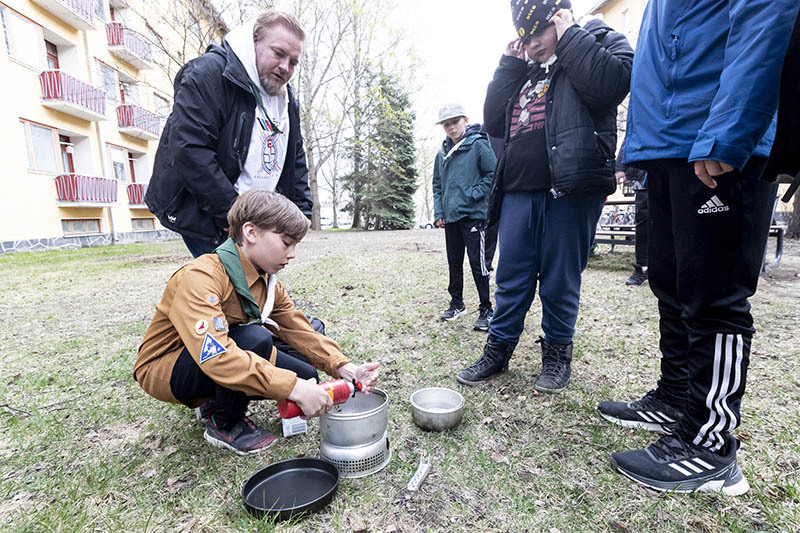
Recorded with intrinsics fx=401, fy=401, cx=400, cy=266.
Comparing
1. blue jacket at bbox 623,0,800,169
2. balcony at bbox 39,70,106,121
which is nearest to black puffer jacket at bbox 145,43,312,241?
blue jacket at bbox 623,0,800,169

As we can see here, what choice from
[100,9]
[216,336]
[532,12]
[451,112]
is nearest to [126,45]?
[100,9]

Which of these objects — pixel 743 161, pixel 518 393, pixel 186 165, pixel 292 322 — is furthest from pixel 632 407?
pixel 186 165

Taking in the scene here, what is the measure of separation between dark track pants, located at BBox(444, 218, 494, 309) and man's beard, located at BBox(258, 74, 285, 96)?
1.96 meters

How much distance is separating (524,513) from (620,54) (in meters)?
2.12

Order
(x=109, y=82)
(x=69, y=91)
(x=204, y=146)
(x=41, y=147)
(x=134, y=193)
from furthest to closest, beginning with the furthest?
(x=134, y=193) → (x=109, y=82) → (x=69, y=91) → (x=41, y=147) → (x=204, y=146)

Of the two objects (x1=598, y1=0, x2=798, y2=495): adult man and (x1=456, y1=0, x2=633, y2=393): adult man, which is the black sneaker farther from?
(x1=456, y1=0, x2=633, y2=393): adult man

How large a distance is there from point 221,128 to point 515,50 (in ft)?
5.62

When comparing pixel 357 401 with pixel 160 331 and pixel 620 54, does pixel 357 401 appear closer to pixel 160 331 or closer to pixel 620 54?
pixel 160 331

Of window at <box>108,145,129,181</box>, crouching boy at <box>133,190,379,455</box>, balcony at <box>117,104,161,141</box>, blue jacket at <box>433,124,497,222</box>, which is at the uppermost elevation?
balcony at <box>117,104,161,141</box>

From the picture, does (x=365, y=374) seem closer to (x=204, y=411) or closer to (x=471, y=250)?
(x=204, y=411)

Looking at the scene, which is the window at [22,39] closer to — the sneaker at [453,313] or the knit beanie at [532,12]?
the sneaker at [453,313]

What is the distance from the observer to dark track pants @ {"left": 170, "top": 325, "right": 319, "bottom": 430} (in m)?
1.62

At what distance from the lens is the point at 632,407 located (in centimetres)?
198

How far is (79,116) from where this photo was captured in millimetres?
12727
